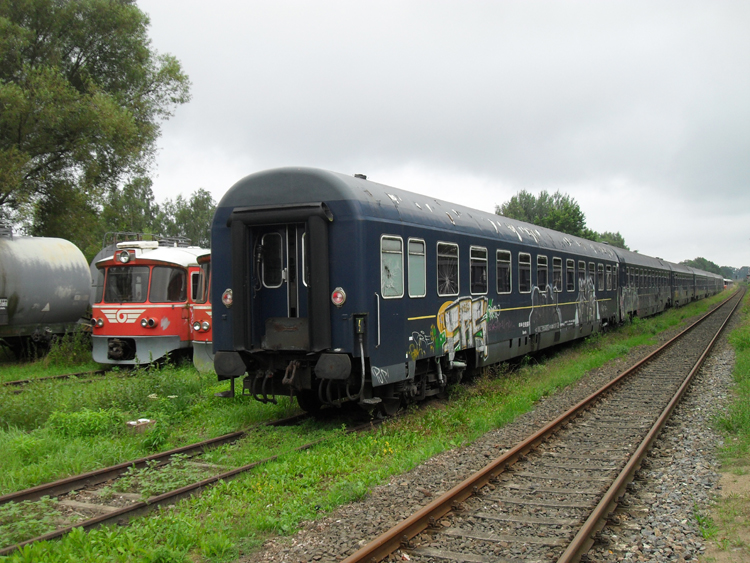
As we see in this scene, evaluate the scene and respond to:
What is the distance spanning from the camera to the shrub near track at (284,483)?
4.83m

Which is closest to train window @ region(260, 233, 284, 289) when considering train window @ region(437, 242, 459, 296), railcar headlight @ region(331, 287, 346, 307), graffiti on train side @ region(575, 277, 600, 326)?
railcar headlight @ region(331, 287, 346, 307)

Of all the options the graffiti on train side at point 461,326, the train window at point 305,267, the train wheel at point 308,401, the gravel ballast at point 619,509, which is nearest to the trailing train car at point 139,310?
the train wheel at point 308,401

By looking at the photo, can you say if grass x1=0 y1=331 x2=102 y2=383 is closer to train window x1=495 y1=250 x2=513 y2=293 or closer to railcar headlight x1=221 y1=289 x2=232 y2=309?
railcar headlight x1=221 y1=289 x2=232 y2=309

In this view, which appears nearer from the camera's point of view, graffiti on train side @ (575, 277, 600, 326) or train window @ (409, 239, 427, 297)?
train window @ (409, 239, 427, 297)

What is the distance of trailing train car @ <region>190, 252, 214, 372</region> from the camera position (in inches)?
541

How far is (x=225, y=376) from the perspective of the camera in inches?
347

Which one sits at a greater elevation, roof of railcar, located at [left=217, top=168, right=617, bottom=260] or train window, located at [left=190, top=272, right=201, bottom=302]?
roof of railcar, located at [left=217, top=168, right=617, bottom=260]

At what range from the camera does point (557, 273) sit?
1636 centimetres

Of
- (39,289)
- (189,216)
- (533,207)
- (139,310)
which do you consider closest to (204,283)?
(139,310)

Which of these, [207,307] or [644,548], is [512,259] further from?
[644,548]

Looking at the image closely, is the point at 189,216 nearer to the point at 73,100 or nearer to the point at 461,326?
the point at 73,100

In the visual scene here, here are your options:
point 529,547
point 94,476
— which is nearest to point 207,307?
point 94,476

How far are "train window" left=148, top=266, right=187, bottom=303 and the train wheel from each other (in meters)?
6.40

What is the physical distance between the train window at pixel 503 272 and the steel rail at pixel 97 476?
20.7ft
